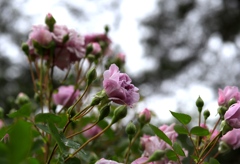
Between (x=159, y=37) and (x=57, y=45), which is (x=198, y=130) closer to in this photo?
(x=57, y=45)

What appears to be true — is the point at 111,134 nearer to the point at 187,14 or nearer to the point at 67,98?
the point at 67,98

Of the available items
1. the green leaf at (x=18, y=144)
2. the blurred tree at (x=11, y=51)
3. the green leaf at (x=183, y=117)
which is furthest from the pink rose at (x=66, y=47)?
the blurred tree at (x=11, y=51)

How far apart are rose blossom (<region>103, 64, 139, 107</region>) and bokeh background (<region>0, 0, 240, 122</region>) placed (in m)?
4.39

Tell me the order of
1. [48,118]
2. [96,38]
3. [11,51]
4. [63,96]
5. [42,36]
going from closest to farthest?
[48,118] → [42,36] → [63,96] → [96,38] → [11,51]

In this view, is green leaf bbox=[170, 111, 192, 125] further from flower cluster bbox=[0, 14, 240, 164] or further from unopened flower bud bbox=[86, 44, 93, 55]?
unopened flower bud bbox=[86, 44, 93, 55]

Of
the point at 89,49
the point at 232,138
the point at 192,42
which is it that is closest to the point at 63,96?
the point at 89,49

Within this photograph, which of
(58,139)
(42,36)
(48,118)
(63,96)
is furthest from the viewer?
(63,96)

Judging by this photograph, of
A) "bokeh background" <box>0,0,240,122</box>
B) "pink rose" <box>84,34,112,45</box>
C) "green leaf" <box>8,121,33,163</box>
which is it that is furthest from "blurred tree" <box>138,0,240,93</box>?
"green leaf" <box>8,121,33,163</box>

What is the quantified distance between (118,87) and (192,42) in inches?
205

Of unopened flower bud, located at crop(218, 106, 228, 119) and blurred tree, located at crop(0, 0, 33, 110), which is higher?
blurred tree, located at crop(0, 0, 33, 110)

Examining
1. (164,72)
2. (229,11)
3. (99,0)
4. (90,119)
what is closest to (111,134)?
(90,119)

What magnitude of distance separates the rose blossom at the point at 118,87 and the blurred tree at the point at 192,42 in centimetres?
450

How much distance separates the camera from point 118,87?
54 cm

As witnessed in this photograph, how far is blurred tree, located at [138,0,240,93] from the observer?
5.26 metres
